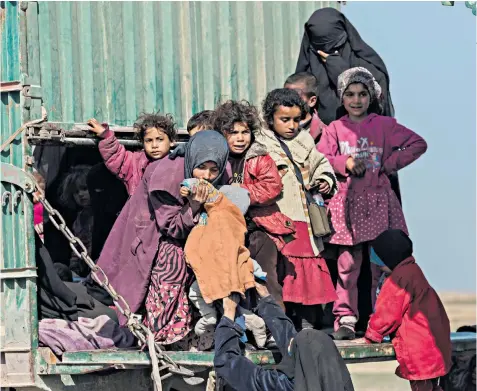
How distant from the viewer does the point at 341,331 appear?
34.0ft

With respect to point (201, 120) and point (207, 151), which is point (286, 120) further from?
point (207, 151)

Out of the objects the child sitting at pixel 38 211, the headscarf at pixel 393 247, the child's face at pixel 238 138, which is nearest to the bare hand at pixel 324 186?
the headscarf at pixel 393 247

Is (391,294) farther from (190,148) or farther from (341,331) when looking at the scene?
(190,148)

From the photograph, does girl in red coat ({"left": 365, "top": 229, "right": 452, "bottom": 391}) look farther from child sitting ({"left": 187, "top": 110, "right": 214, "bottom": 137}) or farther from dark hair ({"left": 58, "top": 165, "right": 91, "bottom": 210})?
dark hair ({"left": 58, "top": 165, "right": 91, "bottom": 210})

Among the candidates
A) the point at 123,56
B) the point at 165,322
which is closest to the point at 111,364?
the point at 165,322

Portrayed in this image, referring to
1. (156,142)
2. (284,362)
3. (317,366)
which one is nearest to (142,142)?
(156,142)

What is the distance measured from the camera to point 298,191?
1032cm

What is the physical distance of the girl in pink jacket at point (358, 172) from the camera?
1048cm

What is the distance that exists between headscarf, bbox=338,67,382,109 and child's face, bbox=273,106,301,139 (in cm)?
52

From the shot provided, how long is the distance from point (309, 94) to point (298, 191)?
1.10m

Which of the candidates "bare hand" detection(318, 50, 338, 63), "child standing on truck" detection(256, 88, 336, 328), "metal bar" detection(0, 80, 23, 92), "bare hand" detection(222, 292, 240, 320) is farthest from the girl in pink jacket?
"metal bar" detection(0, 80, 23, 92)

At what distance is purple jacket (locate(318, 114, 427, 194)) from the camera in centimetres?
1061

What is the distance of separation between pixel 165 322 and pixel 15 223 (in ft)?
3.80

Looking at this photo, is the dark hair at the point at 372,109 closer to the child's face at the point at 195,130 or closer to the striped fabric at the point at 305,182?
the striped fabric at the point at 305,182
